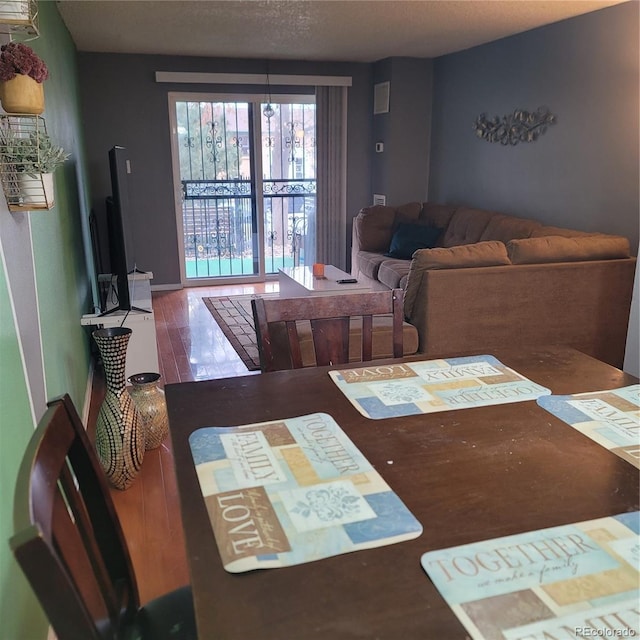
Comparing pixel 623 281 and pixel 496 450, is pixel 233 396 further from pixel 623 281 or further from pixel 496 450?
pixel 623 281

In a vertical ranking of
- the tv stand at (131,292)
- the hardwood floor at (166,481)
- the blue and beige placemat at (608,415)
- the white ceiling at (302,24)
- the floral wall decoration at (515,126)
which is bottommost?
the hardwood floor at (166,481)

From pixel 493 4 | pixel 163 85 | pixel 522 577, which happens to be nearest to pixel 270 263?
pixel 163 85

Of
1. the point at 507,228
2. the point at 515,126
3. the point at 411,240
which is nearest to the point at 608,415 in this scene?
the point at 507,228

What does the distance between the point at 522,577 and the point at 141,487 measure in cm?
210

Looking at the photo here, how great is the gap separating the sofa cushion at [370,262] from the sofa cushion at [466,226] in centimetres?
63

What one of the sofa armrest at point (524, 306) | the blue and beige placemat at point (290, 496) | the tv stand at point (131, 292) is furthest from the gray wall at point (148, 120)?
the blue and beige placemat at point (290, 496)

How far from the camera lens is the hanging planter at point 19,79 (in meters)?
1.54

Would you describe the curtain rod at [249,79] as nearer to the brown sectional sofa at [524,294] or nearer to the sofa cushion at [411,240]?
the sofa cushion at [411,240]

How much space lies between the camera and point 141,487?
260cm

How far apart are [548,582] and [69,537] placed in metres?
0.71

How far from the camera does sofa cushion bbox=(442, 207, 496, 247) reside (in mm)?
5066

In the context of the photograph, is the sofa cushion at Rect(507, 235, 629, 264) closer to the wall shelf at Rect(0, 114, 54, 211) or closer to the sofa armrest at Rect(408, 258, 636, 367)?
the sofa armrest at Rect(408, 258, 636, 367)

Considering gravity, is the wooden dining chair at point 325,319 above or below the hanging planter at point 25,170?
below

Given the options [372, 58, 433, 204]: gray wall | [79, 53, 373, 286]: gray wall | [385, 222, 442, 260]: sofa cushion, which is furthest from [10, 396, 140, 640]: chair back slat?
[372, 58, 433, 204]: gray wall
